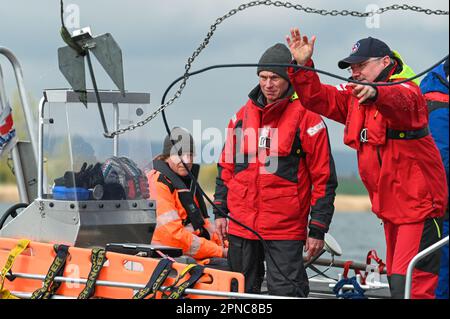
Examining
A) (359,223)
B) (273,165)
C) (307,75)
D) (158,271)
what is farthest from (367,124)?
(359,223)

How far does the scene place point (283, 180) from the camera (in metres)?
6.30

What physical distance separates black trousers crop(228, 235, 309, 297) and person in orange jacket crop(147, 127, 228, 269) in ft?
1.83

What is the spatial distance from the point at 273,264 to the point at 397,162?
1.13 metres

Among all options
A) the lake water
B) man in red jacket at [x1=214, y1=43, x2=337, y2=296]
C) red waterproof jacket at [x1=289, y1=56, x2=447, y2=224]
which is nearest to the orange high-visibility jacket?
man in red jacket at [x1=214, y1=43, x2=337, y2=296]

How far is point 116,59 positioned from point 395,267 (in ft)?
6.38

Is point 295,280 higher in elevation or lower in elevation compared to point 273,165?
lower

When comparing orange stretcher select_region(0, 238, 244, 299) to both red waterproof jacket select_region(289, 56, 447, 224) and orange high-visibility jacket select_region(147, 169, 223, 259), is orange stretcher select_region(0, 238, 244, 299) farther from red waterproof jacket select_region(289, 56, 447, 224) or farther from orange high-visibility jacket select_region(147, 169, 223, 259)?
orange high-visibility jacket select_region(147, 169, 223, 259)

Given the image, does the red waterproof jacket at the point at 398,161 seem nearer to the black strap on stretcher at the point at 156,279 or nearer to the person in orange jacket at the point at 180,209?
the black strap on stretcher at the point at 156,279

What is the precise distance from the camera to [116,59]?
6.32m

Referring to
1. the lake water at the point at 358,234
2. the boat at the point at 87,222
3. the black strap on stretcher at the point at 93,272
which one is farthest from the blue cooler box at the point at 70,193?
the lake water at the point at 358,234

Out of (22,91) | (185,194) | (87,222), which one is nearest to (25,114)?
(22,91)

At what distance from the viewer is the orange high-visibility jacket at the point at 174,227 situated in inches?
280
